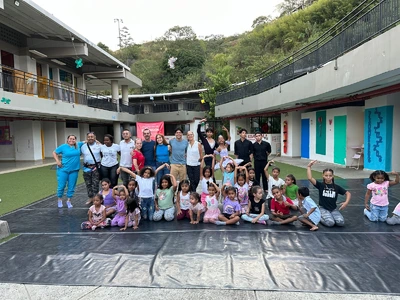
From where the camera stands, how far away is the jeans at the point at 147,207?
5.50 metres

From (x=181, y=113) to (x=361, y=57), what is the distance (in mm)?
21837

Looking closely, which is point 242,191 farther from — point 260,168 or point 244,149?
point 260,168

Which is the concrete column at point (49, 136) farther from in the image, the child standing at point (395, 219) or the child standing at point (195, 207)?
the child standing at point (395, 219)

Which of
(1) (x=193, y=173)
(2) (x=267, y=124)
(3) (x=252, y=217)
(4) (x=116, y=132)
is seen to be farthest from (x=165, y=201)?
(4) (x=116, y=132)

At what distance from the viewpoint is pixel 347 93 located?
1011 cm

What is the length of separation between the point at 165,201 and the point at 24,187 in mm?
5736

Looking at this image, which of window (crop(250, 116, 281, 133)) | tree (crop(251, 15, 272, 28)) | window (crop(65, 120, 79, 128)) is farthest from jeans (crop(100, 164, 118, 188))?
tree (crop(251, 15, 272, 28))

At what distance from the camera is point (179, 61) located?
1719 inches

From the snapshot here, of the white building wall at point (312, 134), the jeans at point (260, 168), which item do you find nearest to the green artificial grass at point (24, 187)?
the jeans at point (260, 168)

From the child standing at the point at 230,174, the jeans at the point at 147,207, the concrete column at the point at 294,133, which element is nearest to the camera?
the jeans at the point at 147,207

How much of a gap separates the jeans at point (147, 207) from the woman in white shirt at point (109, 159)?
4.44 feet

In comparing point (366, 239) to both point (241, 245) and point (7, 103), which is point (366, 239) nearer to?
point (241, 245)

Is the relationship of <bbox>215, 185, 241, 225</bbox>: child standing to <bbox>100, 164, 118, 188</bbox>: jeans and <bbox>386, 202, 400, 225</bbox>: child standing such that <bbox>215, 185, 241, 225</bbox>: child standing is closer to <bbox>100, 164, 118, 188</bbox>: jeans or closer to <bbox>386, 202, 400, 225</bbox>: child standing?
<bbox>386, 202, 400, 225</bbox>: child standing

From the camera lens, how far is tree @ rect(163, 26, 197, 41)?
184 ft
